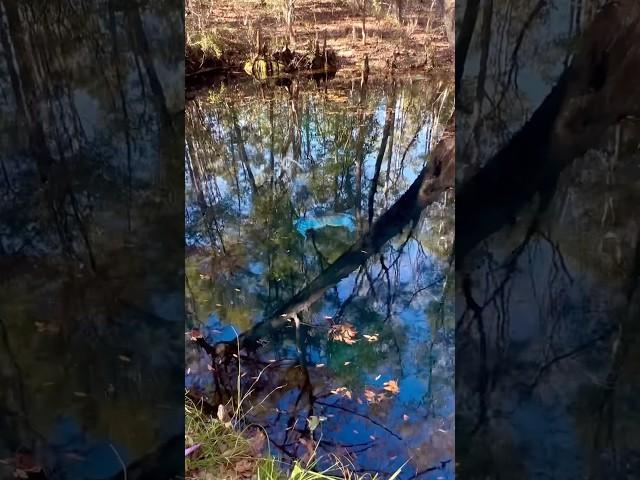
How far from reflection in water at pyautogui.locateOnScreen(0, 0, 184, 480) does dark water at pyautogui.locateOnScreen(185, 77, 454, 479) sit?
1.34m

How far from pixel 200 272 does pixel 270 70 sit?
170 cm

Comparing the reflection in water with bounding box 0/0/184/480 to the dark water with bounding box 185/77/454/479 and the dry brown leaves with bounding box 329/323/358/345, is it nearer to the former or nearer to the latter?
the dark water with bounding box 185/77/454/479

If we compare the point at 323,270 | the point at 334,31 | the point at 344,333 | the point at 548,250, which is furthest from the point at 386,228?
the point at 548,250

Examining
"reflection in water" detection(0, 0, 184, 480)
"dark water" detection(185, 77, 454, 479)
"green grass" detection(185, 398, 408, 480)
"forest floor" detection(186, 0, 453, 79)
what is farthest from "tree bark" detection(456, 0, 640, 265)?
"forest floor" detection(186, 0, 453, 79)

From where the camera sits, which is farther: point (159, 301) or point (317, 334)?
point (317, 334)

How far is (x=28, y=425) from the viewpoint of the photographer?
97cm

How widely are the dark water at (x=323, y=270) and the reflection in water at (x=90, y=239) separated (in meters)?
1.34

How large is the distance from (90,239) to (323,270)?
7.80 feet

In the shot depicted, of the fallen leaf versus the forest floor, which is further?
the forest floor

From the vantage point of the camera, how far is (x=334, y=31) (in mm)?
4453

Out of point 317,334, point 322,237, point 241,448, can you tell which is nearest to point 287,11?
point 322,237

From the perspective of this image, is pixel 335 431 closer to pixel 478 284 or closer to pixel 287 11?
pixel 478 284

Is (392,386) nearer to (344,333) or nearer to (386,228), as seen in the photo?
(344,333)

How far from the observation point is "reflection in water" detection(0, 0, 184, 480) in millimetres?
883
